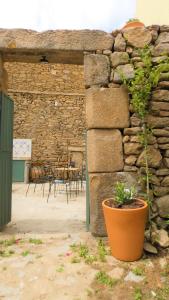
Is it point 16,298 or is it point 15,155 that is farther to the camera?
point 15,155

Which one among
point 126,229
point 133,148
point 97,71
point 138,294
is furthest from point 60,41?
point 138,294

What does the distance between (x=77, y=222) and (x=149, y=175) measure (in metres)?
1.61

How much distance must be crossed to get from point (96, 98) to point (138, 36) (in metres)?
0.93

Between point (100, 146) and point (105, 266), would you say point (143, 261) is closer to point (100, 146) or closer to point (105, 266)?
point (105, 266)

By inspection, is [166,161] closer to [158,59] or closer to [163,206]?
[163,206]

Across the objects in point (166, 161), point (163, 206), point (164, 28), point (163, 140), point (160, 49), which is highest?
point (164, 28)

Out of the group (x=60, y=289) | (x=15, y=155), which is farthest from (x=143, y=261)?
(x=15, y=155)

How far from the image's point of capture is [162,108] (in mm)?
3020

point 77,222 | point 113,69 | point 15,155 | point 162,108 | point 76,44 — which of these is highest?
point 76,44

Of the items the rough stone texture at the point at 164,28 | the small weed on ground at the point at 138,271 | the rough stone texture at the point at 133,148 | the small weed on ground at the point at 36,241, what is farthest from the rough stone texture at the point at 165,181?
the rough stone texture at the point at 164,28

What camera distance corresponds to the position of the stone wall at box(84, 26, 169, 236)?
118 inches

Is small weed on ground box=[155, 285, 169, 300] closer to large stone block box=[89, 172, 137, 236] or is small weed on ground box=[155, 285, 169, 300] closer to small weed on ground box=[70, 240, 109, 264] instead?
small weed on ground box=[70, 240, 109, 264]

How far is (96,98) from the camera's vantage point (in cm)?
306

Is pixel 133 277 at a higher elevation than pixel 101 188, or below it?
below
